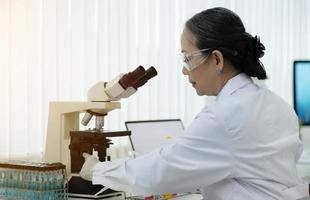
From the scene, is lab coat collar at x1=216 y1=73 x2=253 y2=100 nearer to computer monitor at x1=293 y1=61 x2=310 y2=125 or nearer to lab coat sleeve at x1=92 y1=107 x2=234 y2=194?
lab coat sleeve at x1=92 y1=107 x2=234 y2=194

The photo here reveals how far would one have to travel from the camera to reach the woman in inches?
51.9

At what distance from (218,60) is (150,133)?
885 mm

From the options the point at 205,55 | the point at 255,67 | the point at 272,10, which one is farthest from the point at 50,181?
the point at 272,10

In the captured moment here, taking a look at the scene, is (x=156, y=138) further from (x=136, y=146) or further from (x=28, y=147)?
(x=28, y=147)

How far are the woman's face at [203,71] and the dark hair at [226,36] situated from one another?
1.1 inches

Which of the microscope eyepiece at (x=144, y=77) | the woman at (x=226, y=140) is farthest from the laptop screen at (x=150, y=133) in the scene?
the woman at (x=226, y=140)

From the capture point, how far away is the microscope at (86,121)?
1.69 meters

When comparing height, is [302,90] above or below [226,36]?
below

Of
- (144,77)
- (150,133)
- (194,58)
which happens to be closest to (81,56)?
(150,133)

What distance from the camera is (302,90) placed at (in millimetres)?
2998

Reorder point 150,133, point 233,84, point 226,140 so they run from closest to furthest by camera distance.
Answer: point 226,140, point 233,84, point 150,133

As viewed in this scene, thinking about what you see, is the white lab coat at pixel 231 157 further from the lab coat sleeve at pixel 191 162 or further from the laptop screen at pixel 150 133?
the laptop screen at pixel 150 133

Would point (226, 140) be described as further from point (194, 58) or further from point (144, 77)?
point (144, 77)

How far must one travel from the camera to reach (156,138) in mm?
2252
